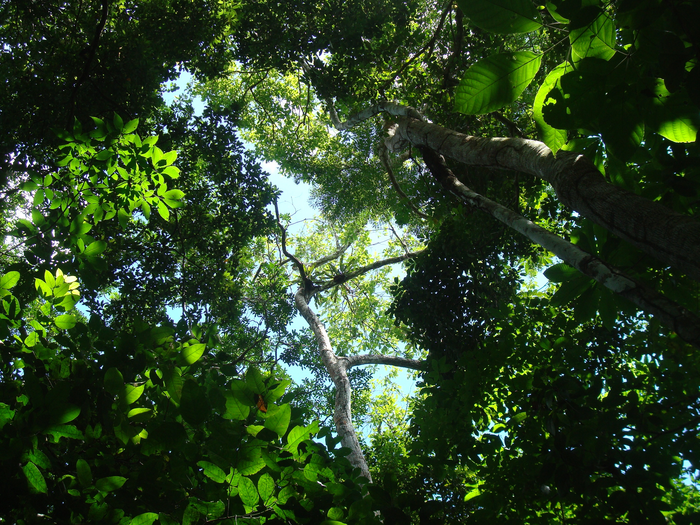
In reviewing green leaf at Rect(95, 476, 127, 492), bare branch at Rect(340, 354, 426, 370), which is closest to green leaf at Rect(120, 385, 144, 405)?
green leaf at Rect(95, 476, 127, 492)

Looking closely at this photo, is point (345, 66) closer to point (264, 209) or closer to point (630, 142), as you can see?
point (264, 209)

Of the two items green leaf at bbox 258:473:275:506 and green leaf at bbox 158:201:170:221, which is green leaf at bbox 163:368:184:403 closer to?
green leaf at bbox 258:473:275:506

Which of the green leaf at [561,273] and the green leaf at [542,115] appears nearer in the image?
the green leaf at [542,115]

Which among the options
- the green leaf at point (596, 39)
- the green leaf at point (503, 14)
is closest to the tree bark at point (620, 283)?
the green leaf at point (596, 39)

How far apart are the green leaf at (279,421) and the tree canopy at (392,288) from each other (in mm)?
10

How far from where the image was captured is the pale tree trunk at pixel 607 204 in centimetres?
138

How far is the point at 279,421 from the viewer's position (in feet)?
4.30

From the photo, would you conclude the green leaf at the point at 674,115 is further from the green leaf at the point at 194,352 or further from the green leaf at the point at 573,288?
the green leaf at the point at 194,352

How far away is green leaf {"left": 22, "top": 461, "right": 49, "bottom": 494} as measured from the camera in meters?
1.12

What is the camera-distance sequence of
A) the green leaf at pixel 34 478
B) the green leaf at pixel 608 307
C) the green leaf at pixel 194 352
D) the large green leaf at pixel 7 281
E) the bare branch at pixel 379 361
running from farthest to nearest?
the bare branch at pixel 379 361 → the green leaf at pixel 608 307 → the large green leaf at pixel 7 281 → the green leaf at pixel 194 352 → the green leaf at pixel 34 478

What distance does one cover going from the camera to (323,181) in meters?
10.9

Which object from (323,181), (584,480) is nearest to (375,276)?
(323,181)

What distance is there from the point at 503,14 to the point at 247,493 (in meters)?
1.77

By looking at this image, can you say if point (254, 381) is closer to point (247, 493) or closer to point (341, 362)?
point (247, 493)
